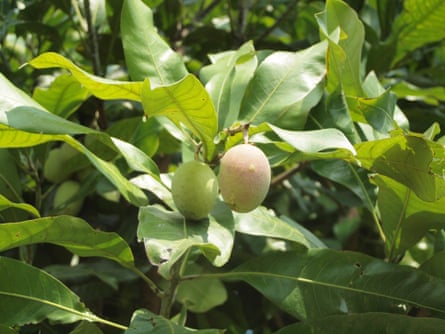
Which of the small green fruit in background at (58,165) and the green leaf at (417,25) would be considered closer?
the small green fruit in background at (58,165)

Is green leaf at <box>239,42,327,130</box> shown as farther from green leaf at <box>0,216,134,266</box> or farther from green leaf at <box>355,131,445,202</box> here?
green leaf at <box>0,216,134,266</box>

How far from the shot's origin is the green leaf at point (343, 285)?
3.07 ft

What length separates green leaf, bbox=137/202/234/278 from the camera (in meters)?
0.76

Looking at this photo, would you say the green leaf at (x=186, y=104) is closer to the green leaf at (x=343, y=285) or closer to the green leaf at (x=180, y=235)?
the green leaf at (x=180, y=235)

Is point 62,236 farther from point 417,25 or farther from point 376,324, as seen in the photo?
point 417,25

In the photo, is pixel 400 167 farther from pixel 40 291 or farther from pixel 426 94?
pixel 426 94

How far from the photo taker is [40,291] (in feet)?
3.06

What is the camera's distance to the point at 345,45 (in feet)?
3.56

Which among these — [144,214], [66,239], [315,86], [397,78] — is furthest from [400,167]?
[397,78]

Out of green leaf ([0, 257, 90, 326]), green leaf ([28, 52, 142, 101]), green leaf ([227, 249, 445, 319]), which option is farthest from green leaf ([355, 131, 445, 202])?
green leaf ([0, 257, 90, 326])

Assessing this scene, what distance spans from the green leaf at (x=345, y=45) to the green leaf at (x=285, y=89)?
0.16 ft

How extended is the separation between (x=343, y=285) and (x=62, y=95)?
1.90ft

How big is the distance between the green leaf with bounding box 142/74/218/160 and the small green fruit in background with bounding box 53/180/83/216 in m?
0.47

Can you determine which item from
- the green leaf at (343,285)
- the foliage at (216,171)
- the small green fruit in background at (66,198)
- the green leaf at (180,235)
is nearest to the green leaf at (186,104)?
the foliage at (216,171)
